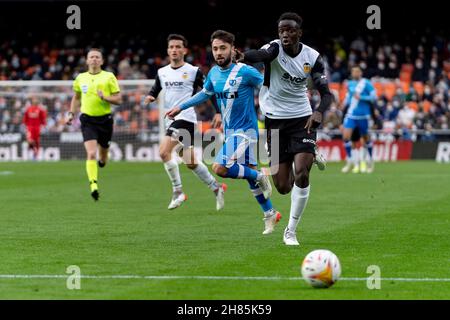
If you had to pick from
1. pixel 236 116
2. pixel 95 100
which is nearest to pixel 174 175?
pixel 95 100

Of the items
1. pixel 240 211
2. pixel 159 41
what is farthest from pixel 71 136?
pixel 240 211

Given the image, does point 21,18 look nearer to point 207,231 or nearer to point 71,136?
point 71,136

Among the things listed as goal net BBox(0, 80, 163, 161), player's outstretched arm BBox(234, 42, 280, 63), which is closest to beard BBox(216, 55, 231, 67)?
player's outstretched arm BBox(234, 42, 280, 63)

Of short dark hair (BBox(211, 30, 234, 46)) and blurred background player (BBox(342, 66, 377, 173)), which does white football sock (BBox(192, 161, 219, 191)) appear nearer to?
short dark hair (BBox(211, 30, 234, 46))

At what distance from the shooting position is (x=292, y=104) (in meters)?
11.2

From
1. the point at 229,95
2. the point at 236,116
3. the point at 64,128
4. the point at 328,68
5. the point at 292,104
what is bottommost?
the point at 64,128

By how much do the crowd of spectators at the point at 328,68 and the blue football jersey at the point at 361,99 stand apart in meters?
8.96

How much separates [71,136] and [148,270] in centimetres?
2571

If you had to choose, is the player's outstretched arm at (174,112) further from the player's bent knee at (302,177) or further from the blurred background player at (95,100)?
the blurred background player at (95,100)

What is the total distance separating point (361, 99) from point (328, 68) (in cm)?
1442

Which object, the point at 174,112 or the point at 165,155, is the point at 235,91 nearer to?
the point at 174,112

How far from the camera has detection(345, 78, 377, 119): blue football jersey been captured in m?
25.8

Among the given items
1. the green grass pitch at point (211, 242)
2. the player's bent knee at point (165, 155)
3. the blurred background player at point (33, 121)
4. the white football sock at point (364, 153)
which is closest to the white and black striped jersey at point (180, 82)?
the player's bent knee at point (165, 155)

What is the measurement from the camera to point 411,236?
459 inches
